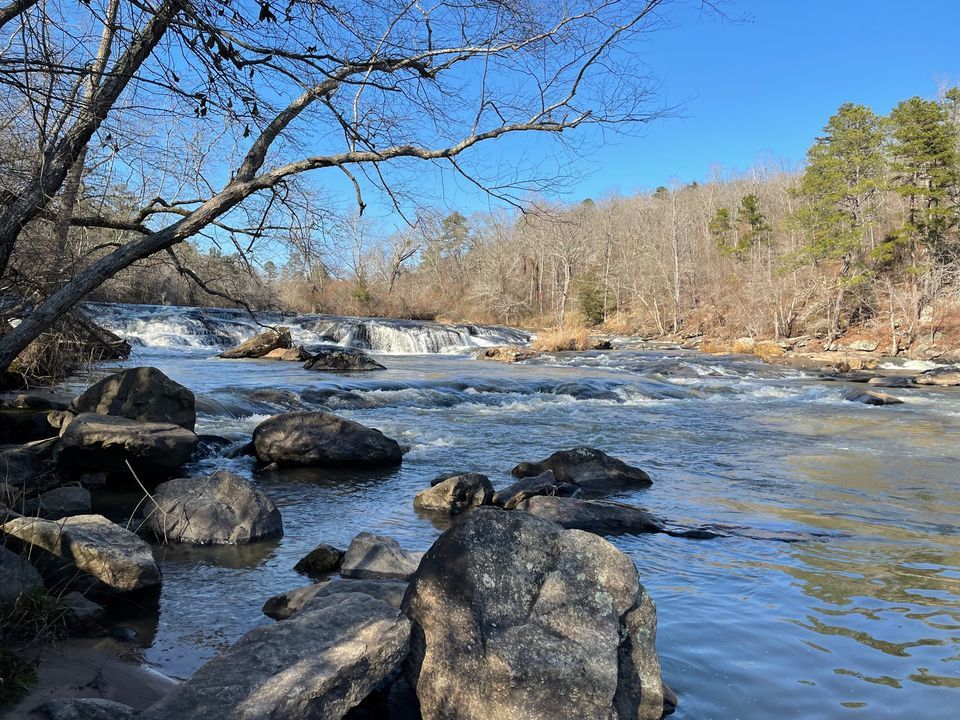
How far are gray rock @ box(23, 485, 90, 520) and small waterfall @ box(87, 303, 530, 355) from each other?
1858 centimetres

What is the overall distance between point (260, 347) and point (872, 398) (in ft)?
58.1

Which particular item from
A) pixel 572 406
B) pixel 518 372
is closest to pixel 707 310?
pixel 518 372

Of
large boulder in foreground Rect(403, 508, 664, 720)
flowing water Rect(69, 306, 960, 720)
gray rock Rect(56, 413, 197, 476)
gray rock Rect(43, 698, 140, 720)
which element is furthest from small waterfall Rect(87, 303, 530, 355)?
large boulder in foreground Rect(403, 508, 664, 720)

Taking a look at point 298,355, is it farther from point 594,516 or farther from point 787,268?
point 787,268

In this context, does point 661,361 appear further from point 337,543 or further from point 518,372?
point 337,543

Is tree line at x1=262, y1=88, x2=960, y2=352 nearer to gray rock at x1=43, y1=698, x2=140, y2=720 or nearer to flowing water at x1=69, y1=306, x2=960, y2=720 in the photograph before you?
flowing water at x1=69, y1=306, x2=960, y2=720

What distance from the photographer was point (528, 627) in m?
2.87

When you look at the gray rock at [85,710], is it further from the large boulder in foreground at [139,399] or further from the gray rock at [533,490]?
the large boulder in foreground at [139,399]

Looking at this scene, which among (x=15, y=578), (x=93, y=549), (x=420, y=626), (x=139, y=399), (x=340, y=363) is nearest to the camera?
(x=420, y=626)

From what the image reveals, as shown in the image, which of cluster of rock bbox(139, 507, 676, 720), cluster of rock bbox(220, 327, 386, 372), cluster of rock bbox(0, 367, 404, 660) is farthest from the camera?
cluster of rock bbox(220, 327, 386, 372)

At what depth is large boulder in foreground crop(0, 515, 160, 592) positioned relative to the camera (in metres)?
4.05

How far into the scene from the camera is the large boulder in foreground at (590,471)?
26.2 ft

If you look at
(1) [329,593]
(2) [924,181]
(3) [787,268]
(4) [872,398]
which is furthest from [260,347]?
(2) [924,181]

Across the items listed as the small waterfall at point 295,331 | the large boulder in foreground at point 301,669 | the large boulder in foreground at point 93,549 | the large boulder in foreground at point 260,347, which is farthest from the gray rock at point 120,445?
the small waterfall at point 295,331
